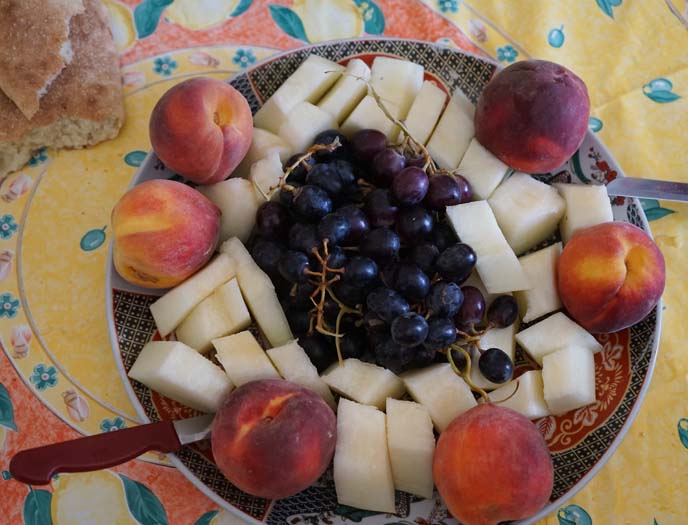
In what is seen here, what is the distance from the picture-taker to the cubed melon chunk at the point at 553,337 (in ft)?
2.97

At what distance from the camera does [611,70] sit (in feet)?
4.11

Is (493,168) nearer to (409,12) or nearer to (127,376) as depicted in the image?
(409,12)

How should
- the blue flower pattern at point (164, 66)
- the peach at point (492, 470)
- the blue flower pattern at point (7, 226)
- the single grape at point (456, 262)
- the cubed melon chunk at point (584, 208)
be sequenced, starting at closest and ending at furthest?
the peach at point (492, 470) < the single grape at point (456, 262) < the cubed melon chunk at point (584, 208) < the blue flower pattern at point (7, 226) < the blue flower pattern at point (164, 66)

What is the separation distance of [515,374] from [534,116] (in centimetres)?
39

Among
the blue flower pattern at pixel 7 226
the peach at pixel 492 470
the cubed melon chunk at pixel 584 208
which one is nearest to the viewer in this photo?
the peach at pixel 492 470

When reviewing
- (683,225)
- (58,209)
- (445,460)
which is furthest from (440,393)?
(58,209)

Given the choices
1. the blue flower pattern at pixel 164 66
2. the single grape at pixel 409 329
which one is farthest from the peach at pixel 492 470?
the blue flower pattern at pixel 164 66

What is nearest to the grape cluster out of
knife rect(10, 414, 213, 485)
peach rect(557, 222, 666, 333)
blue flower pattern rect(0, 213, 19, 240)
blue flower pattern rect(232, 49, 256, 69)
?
peach rect(557, 222, 666, 333)

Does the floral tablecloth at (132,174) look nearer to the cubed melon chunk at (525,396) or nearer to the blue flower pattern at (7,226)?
the blue flower pattern at (7,226)

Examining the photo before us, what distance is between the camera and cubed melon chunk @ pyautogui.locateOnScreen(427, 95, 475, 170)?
1022 millimetres

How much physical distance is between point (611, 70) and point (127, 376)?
1071 mm

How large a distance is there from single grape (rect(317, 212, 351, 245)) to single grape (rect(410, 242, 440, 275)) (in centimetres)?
10

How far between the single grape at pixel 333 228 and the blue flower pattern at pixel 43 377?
1.64 ft

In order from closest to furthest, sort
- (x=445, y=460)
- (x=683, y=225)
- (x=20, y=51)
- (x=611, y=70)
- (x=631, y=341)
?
(x=445, y=460)
(x=631, y=341)
(x=20, y=51)
(x=683, y=225)
(x=611, y=70)
